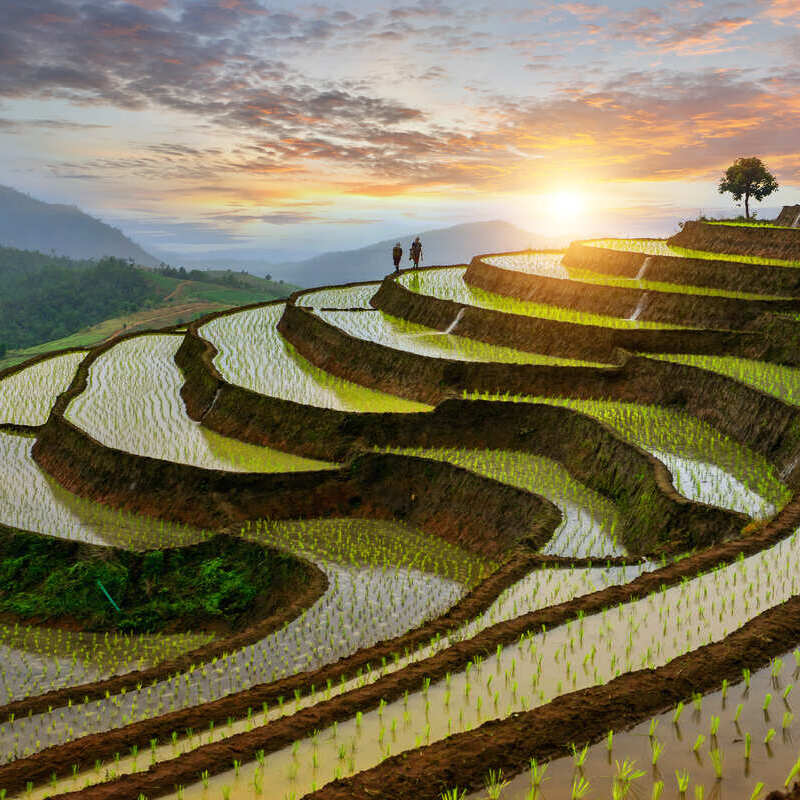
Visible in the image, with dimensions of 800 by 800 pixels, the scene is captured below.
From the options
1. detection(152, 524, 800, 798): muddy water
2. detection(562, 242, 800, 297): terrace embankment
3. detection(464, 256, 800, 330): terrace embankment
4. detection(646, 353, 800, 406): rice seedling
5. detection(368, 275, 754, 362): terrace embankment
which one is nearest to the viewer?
detection(152, 524, 800, 798): muddy water

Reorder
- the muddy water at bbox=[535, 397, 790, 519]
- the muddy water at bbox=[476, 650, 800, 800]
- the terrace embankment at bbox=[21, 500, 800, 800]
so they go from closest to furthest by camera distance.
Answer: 1. the muddy water at bbox=[476, 650, 800, 800]
2. the terrace embankment at bbox=[21, 500, 800, 800]
3. the muddy water at bbox=[535, 397, 790, 519]

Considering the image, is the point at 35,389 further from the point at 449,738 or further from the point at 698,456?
the point at 449,738

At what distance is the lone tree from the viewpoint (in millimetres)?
35062

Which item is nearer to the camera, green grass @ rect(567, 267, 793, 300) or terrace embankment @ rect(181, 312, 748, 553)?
terrace embankment @ rect(181, 312, 748, 553)

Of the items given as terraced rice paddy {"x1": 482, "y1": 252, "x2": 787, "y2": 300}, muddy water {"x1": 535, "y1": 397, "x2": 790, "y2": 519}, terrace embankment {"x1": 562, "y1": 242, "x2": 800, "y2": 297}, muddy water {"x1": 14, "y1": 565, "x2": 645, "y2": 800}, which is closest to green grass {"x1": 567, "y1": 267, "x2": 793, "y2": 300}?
terraced rice paddy {"x1": 482, "y1": 252, "x2": 787, "y2": 300}

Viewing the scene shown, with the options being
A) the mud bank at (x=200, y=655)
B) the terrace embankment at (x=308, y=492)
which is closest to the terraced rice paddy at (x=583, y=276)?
the terrace embankment at (x=308, y=492)

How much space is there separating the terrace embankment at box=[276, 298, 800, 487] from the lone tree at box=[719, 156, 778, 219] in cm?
2403

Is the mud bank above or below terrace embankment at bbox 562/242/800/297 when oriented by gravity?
below

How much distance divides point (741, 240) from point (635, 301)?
649 cm

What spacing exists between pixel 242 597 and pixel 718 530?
19.0 feet

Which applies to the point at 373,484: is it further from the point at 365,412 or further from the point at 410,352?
the point at 410,352

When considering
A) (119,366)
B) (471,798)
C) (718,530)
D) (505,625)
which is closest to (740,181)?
(119,366)

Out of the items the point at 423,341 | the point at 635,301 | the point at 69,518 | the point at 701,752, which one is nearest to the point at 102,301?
the point at 423,341

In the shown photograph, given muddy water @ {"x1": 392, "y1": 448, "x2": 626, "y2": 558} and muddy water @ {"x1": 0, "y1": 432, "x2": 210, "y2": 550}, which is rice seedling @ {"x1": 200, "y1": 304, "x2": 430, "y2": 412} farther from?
muddy water @ {"x1": 0, "y1": 432, "x2": 210, "y2": 550}
